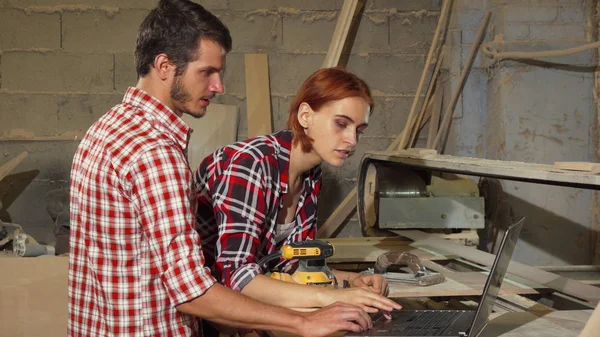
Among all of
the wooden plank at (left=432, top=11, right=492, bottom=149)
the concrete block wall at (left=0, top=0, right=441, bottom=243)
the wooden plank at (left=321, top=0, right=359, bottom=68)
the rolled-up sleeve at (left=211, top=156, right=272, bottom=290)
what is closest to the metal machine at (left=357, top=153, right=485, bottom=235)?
the wooden plank at (left=432, top=11, right=492, bottom=149)

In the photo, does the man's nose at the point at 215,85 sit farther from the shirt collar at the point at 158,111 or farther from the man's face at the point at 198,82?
the shirt collar at the point at 158,111

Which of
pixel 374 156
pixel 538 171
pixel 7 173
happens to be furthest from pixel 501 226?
pixel 7 173

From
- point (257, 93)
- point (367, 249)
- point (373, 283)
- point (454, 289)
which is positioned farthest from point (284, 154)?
point (257, 93)

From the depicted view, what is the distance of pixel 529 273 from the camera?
251cm

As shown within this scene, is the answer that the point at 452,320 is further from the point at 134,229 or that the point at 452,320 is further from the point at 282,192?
the point at 134,229

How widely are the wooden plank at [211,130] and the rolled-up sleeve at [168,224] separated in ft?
9.95

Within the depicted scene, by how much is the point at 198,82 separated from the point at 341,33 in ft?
9.55

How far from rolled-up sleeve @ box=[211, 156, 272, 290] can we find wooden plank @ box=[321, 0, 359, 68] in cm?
253

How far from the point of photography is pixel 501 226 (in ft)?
13.9

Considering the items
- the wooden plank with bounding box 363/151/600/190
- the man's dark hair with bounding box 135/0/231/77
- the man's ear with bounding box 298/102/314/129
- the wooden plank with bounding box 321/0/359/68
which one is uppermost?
the wooden plank with bounding box 321/0/359/68

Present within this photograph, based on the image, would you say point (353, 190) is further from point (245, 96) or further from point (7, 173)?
point (7, 173)

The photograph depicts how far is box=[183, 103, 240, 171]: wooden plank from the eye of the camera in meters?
4.46

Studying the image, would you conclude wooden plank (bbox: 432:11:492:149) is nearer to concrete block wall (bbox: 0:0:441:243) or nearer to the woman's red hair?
concrete block wall (bbox: 0:0:441:243)

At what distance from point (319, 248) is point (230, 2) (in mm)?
3078
